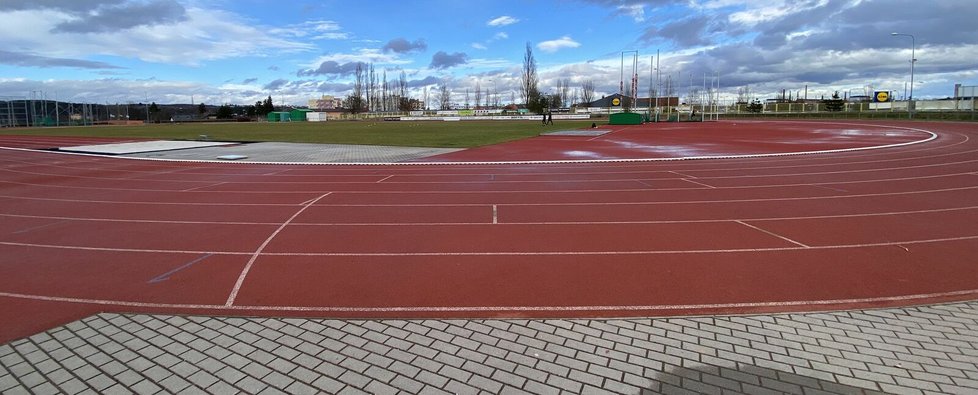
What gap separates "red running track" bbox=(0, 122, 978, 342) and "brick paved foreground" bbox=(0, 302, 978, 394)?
358 mm

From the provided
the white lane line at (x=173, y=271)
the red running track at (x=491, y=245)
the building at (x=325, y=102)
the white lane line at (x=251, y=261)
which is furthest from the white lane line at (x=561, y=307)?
the building at (x=325, y=102)

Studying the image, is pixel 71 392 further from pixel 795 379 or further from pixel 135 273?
pixel 795 379

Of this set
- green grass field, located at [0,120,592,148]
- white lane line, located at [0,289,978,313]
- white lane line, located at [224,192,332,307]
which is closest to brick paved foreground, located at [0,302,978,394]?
white lane line, located at [0,289,978,313]

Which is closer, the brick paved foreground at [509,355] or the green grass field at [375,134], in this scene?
the brick paved foreground at [509,355]

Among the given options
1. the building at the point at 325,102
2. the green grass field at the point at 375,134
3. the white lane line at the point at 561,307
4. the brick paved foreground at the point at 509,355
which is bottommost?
the brick paved foreground at the point at 509,355

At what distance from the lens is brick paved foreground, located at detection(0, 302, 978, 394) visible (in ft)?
11.8

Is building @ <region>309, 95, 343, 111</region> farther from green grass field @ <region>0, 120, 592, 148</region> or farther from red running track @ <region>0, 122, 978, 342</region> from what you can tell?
red running track @ <region>0, 122, 978, 342</region>

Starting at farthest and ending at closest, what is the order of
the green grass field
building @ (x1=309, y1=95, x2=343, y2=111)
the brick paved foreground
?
building @ (x1=309, y1=95, x2=343, y2=111) < the green grass field < the brick paved foreground

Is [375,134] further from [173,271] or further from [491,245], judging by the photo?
[173,271]

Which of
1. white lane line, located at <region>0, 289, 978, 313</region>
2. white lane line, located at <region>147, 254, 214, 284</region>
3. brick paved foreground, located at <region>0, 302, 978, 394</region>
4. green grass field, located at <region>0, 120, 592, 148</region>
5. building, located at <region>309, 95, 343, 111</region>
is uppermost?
building, located at <region>309, 95, 343, 111</region>

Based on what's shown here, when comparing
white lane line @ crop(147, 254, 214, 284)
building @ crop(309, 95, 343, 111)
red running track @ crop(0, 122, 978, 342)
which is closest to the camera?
red running track @ crop(0, 122, 978, 342)

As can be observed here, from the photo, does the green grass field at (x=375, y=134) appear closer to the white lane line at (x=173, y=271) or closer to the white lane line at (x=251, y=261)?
the white lane line at (x=251, y=261)

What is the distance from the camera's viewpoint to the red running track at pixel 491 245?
5281mm

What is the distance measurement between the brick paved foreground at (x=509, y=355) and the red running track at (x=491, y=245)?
358 mm
